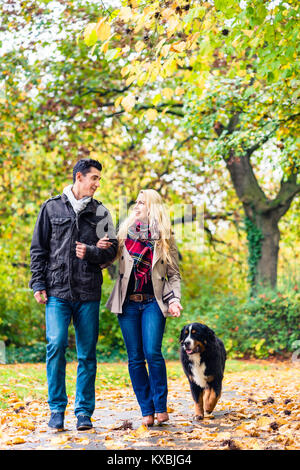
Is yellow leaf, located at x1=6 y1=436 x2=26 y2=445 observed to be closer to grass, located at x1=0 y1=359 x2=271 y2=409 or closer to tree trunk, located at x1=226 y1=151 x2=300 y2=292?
grass, located at x1=0 y1=359 x2=271 y2=409

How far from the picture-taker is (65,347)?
4855 millimetres

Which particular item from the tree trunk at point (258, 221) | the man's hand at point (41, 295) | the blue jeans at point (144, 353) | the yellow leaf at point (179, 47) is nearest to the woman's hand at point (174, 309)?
the blue jeans at point (144, 353)

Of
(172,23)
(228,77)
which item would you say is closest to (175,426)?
(172,23)

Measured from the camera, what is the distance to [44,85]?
1343 cm

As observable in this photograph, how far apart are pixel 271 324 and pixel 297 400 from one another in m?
7.68

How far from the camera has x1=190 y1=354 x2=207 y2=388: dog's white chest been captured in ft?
18.1

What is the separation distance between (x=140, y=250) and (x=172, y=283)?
0.44 m

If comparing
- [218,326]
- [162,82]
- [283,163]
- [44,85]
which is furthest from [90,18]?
[218,326]

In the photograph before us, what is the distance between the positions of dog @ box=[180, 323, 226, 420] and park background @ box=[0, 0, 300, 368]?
15.8 ft

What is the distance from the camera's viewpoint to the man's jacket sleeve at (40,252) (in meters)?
4.86

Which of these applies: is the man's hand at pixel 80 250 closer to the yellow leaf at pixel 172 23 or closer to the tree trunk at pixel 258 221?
the yellow leaf at pixel 172 23

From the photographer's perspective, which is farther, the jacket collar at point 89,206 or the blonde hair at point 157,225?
the blonde hair at point 157,225

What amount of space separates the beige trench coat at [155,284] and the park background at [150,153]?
4628mm

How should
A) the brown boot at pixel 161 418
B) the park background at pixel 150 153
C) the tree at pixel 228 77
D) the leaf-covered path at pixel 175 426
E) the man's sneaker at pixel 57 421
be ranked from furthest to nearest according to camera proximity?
the park background at pixel 150 153, the tree at pixel 228 77, the brown boot at pixel 161 418, the man's sneaker at pixel 57 421, the leaf-covered path at pixel 175 426
